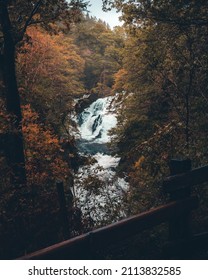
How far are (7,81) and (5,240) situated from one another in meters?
5.68

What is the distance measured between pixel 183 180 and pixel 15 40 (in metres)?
8.36

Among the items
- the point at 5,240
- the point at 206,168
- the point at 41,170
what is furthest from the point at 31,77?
the point at 206,168

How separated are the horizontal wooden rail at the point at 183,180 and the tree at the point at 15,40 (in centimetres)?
595

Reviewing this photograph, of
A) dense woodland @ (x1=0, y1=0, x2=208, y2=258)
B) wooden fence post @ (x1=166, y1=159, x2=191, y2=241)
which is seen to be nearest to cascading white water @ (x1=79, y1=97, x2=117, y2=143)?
dense woodland @ (x1=0, y1=0, x2=208, y2=258)

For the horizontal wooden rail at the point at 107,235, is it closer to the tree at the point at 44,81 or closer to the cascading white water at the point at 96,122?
the tree at the point at 44,81

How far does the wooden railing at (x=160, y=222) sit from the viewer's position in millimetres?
3424

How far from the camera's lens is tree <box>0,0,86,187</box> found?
33.4 feet

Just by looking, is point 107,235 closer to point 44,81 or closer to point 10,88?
point 10,88

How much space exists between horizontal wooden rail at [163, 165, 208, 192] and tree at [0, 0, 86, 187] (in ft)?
19.5

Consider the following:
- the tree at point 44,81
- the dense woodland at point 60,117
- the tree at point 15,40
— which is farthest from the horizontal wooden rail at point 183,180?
the tree at point 44,81

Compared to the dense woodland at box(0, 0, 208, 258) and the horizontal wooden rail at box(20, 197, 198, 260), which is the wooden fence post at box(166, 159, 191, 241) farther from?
the dense woodland at box(0, 0, 208, 258)

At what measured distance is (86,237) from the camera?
11.6ft

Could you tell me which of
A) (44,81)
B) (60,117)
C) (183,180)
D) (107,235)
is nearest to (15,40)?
(183,180)
